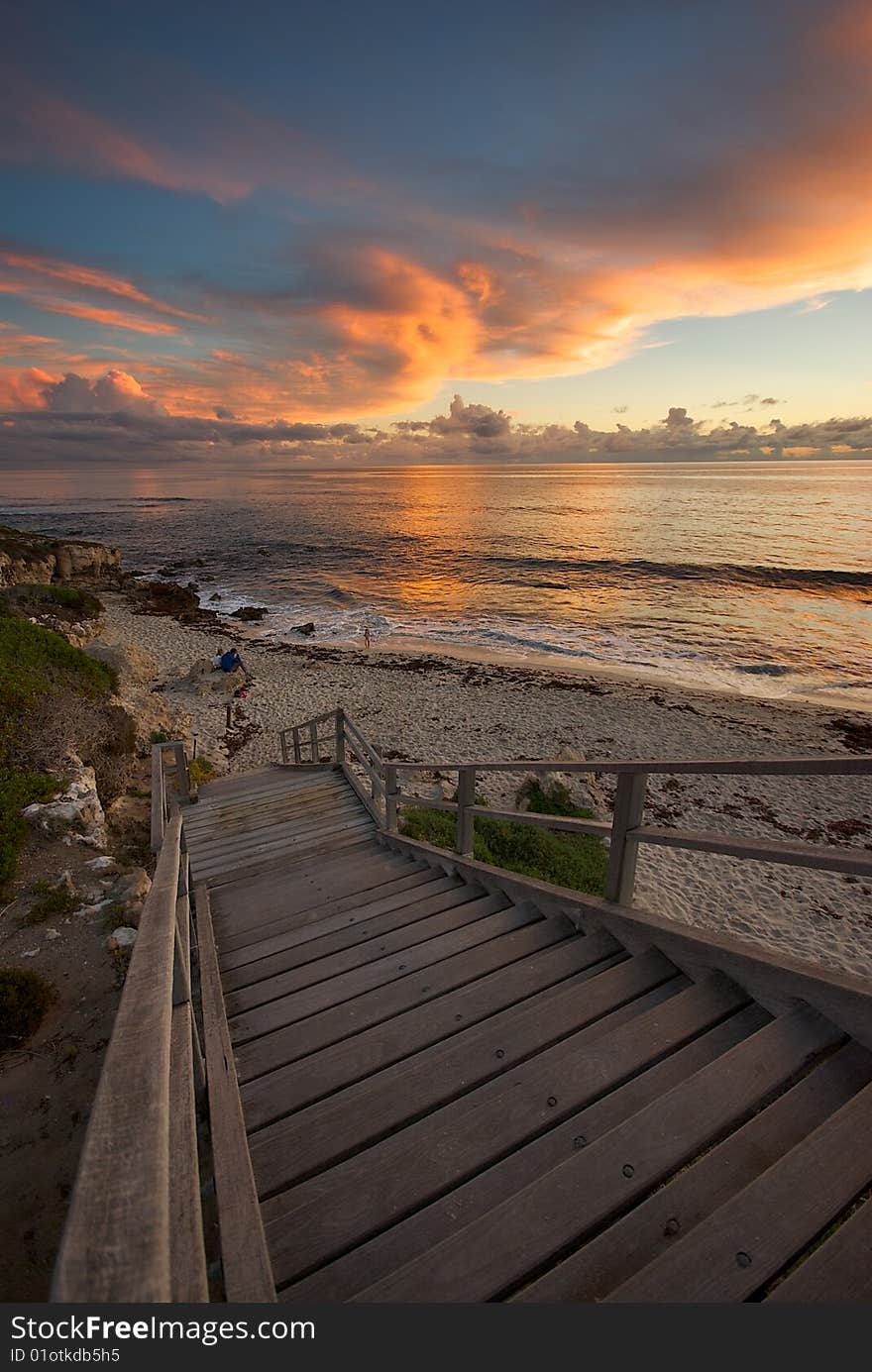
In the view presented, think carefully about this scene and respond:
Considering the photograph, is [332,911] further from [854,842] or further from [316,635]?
[316,635]

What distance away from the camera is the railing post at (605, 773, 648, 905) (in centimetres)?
341

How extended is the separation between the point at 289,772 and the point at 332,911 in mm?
6336

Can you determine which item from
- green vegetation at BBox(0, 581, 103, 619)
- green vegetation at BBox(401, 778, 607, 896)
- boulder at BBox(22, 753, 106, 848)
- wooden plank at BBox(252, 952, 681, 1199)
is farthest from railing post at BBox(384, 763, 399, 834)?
green vegetation at BBox(0, 581, 103, 619)

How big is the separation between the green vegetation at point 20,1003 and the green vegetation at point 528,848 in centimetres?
547

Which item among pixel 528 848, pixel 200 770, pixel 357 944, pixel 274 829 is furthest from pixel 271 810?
pixel 200 770

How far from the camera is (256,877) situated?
5.82 m

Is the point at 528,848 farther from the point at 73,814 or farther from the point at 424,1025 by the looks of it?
the point at 424,1025

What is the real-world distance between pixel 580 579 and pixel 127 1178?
43226 millimetres

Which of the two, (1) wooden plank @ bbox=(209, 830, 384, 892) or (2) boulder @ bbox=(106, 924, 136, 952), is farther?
(1) wooden plank @ bbox=(209, 830, 384, 892)

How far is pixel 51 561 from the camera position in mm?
36219

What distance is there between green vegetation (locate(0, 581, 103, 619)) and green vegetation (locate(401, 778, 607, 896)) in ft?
58.1

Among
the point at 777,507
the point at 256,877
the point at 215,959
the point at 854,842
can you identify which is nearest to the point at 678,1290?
the point at 215,959

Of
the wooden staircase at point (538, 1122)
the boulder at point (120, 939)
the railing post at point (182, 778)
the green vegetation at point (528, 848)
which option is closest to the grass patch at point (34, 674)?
the railing post at point (182, 778)

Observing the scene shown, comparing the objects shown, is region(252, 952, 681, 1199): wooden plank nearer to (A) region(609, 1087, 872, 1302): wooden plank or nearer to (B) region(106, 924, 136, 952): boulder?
(A) region(609, 1087, 872, 1302): wooden plank
